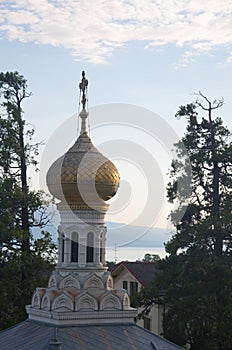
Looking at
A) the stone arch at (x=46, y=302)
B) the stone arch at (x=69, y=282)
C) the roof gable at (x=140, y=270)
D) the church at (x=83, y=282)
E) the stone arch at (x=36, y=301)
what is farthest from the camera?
the roof gable at (x=140, y=270)

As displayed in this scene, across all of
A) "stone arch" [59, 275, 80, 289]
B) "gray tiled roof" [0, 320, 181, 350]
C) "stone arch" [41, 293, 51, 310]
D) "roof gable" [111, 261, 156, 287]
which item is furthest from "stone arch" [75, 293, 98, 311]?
"roof gable" [111, 261, 156, 287]

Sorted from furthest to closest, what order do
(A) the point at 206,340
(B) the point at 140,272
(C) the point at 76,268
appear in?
(B) the point at 140,272
(A) the point at 206,340
(C) the point at 76,268

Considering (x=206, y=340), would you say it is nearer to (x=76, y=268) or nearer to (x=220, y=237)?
(x=220, y=237)

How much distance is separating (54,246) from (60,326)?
27.9 ft

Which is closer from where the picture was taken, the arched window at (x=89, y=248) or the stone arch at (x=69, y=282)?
the stone arch at (x=69, y=282)

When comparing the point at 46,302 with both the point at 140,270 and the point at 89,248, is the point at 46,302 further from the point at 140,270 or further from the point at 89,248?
the point at 140,270

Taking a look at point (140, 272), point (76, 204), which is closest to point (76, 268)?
point (76, 204)

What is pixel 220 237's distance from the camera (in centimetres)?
1988

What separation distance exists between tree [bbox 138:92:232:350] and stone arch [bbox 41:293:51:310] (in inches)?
266

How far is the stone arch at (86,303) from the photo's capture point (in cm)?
1305

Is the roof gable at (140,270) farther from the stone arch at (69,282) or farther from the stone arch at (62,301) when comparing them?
the stone arch at (62,301)

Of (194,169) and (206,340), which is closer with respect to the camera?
(206,340)

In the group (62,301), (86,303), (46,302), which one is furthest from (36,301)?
(86,303)

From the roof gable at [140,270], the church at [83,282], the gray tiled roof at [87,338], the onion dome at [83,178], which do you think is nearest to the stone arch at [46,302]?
the church at [83,282]
